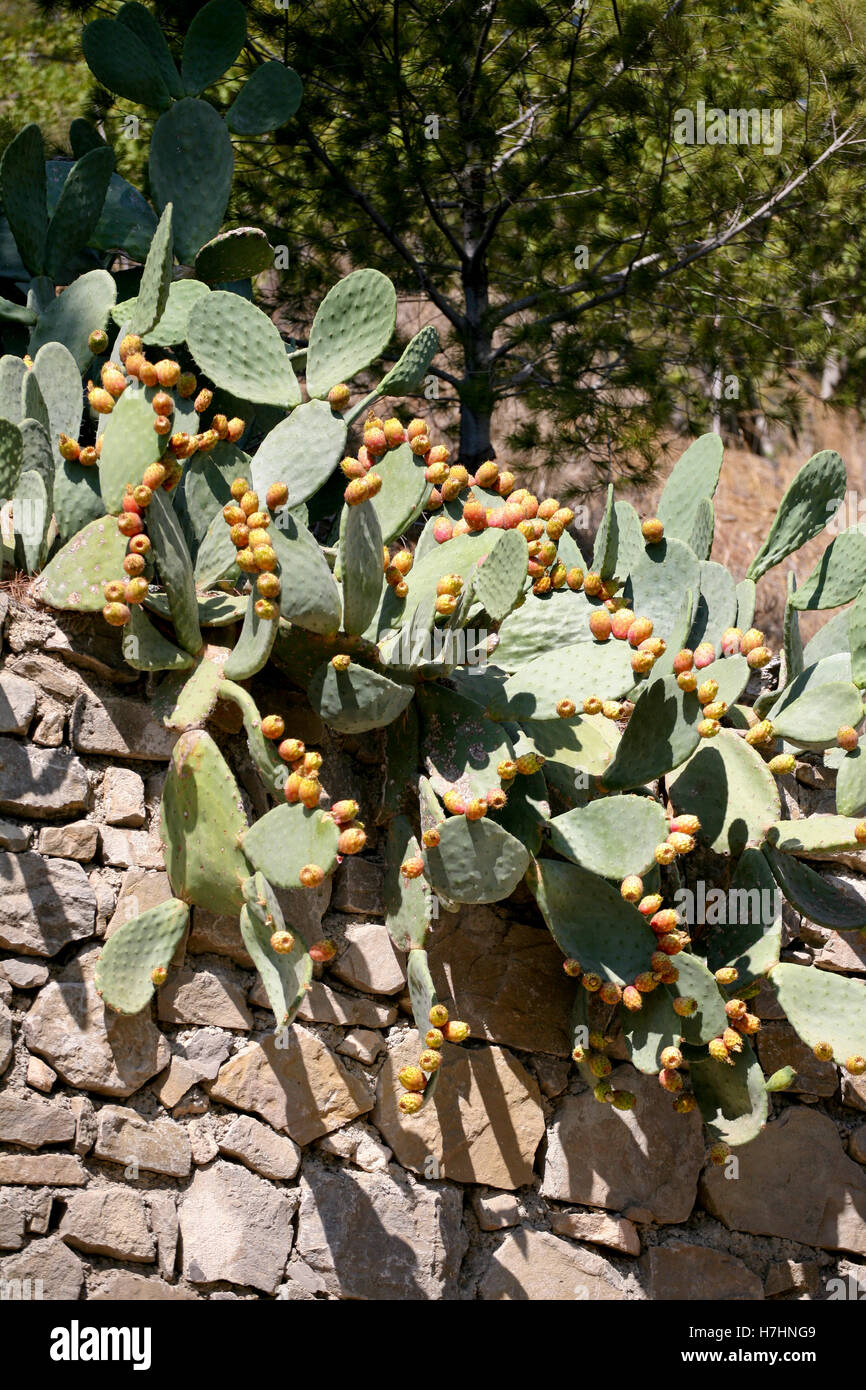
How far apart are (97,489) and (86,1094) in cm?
113

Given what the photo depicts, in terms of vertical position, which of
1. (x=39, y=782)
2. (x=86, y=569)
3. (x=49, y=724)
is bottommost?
(x=39, y=782)

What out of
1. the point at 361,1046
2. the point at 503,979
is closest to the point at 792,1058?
the point at 503,979

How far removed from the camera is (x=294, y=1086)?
2.39m

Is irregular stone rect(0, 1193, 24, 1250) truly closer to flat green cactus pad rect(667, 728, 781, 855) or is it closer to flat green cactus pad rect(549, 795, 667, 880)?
flat green cactus pad rect(549, 795, 667, 880)

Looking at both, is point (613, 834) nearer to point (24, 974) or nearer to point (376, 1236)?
point (376, 1236)

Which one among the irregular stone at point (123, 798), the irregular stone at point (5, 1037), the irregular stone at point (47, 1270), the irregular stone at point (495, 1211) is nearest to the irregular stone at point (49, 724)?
the irregular stone at point (123, 798)

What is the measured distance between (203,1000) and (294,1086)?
226mm

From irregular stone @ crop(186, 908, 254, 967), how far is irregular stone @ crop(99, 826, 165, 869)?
13 centimetres

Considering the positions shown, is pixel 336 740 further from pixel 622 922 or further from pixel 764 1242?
pixel 764 1242

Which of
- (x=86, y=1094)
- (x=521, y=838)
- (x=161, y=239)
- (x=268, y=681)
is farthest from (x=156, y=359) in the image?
(x=86, y=1094)

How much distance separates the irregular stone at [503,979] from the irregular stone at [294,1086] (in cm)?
26

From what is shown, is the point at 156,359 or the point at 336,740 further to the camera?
the point at 156,359

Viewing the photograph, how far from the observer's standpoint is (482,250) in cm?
453

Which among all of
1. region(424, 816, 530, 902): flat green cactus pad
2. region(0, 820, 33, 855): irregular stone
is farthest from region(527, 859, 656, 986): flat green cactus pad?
region(0, 820, 33, 855): irregular stone
